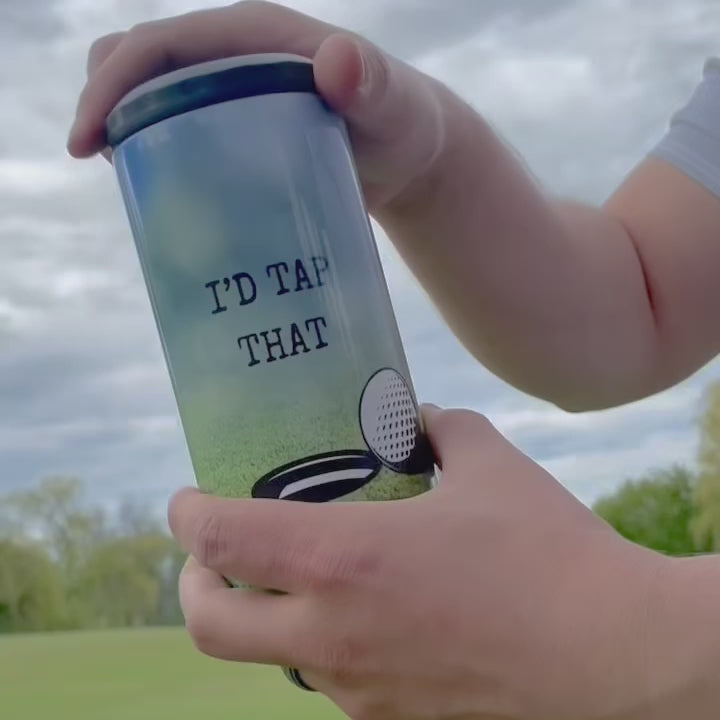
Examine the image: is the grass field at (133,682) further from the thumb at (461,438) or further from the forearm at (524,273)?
the thumb at (461,438)

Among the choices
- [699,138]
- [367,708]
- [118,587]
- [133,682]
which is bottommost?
[133,682]

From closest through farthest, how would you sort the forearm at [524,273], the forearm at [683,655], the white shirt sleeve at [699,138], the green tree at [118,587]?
the forearm at [683,655] < the forearm at [524,273] < the white shirt sleeve at [699,138] < the green tree at [118,587]

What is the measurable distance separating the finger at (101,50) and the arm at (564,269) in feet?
0.64

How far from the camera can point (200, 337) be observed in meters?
0.42

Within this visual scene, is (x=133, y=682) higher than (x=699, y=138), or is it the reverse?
(x=699, y=138)

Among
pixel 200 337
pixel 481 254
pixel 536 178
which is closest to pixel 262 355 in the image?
pixel 200 337

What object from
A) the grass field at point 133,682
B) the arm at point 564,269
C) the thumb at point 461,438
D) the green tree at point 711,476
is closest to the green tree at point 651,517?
the green tree at point 711,476

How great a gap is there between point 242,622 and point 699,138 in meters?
0.59

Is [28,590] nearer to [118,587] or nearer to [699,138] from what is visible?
[118,587]

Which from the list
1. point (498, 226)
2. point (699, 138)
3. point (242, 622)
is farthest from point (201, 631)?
point (699, 138)

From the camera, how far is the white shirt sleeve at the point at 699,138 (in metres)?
0.81

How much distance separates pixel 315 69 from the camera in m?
0.44

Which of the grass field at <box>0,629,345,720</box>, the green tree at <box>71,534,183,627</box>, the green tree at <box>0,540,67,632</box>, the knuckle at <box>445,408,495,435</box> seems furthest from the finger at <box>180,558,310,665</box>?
the grass field at <box>0,629,345,720</box>

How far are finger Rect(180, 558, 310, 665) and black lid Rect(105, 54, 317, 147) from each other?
0.66 feet
